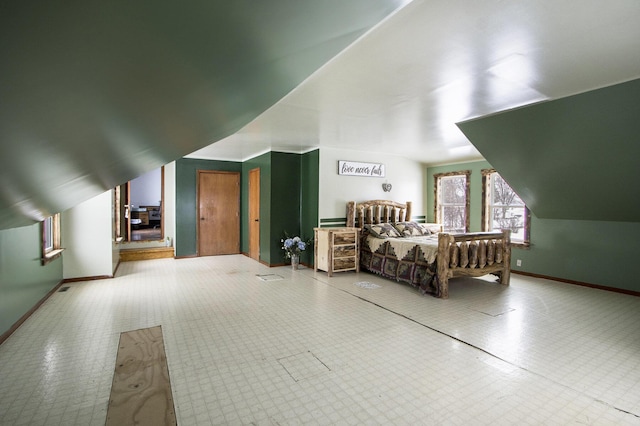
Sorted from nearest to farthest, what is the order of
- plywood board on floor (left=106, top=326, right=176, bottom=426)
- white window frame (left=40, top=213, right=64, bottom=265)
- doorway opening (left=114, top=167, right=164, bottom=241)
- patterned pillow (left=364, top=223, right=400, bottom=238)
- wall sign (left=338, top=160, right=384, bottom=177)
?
1. plywood board on floor (left=106, top=326, right=176, bottom=426)
2. white window frame (left=40, top=213, right=64, bottom=265)
3. patterned pillow (left=364, top=223, right=400, bottom=238)
4. wall sign (left=338, top=160, right=384, bottom=177)
5. doorway opening (left=114, top=167, right=164, bottom=241)

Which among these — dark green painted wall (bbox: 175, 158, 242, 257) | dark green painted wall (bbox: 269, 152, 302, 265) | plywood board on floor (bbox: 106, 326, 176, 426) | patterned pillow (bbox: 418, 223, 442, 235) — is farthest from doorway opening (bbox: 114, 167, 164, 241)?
patterned pillow (bbox: 418, 223, 442, 235)

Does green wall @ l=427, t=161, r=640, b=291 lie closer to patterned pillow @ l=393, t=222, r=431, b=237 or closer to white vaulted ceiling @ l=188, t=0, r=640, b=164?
patterned pillow @ l=393, t=222, r=431, b=237

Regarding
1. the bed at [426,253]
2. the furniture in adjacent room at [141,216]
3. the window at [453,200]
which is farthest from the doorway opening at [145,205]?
the window at [453,200]

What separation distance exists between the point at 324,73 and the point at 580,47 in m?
1.89

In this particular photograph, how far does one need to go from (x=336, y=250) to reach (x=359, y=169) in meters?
1.83

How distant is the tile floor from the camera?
201 cm

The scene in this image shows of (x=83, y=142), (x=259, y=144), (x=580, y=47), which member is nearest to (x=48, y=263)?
(x=259, y=144)

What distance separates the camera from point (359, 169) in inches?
260

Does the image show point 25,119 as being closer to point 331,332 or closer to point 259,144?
point 331,332

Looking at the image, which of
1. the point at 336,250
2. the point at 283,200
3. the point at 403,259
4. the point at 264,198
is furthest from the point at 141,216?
the point at 403,259

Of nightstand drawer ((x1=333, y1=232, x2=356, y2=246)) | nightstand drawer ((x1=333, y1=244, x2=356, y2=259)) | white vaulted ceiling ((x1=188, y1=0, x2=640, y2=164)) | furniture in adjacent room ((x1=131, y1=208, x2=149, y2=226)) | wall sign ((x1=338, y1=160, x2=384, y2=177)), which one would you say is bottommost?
nightstand drawer ((x1=333, y1=244, x2=356, y2=259))

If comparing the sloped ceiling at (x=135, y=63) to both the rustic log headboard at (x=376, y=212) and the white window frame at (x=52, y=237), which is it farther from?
the rustic log headboard at (x=376, y=212)

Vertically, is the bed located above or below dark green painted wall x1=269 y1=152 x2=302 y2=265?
below

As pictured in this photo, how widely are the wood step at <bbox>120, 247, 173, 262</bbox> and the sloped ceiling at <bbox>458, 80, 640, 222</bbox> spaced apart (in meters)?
6.62
